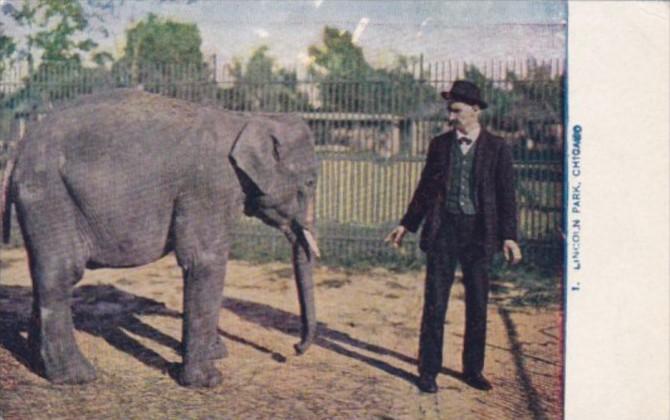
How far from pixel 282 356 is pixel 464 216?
46.9 inches

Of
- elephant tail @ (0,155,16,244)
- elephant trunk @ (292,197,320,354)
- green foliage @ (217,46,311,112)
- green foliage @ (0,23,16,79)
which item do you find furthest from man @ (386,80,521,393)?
green foliage @ (0,23,16,79)

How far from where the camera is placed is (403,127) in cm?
580

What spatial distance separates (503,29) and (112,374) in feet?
7.62

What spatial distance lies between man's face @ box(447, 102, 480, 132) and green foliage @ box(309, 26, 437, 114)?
2.03 feet

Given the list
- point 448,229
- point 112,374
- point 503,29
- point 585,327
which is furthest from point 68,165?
point 585,327

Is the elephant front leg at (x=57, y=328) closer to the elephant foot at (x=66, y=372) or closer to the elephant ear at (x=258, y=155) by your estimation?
the elephant foot at (x=66, y=372)

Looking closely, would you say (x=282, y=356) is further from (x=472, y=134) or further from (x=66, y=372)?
(x=472, y=134)

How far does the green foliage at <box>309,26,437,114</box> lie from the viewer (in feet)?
14.0

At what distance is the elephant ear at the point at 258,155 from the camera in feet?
12.8

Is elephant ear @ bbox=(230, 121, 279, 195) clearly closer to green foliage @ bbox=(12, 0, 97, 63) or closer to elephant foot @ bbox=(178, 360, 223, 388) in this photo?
elephant foot @ bbox=(178, 360, 223, 388)

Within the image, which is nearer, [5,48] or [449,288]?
[449,288]

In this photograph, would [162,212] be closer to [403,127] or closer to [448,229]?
[448,229]

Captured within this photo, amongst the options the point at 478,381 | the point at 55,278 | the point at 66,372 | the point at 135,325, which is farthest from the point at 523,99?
the point at 66,372

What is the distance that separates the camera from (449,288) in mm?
3904
